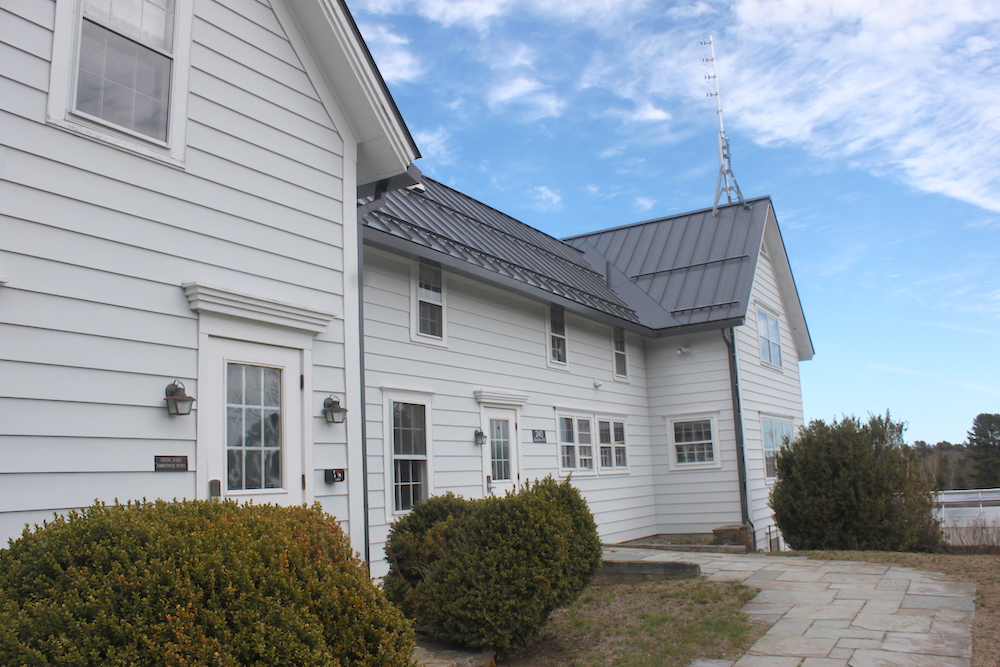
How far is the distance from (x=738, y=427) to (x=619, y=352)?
2.94 m

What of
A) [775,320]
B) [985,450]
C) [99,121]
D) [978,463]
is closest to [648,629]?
[99,121]

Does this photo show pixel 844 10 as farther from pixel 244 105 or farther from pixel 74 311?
pixel 74 311

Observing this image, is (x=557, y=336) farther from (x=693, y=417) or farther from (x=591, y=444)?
(x=693, y=417)

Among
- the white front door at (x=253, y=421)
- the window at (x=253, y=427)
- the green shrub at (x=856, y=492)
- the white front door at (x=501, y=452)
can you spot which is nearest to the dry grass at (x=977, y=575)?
the green shrub at (x=856, y=492)

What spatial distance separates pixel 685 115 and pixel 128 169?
21514mm

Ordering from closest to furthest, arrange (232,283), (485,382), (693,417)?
1. (232,283)
2. (485,382)
3. (693,417)

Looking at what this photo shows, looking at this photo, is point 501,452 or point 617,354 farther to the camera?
point 617,354

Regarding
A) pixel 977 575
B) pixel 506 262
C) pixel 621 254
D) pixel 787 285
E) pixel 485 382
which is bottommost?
pixel 977 575

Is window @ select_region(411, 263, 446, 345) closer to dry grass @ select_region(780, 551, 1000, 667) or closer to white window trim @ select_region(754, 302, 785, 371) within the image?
dry grass @ select_region(780, 551, 1000, 667)

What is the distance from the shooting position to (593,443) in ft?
46.3

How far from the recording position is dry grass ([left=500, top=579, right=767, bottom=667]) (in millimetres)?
6227

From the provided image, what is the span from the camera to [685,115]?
24.1 metres

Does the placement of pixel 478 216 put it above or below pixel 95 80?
above

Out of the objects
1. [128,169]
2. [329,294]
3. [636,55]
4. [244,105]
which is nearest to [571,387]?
[329,294]
